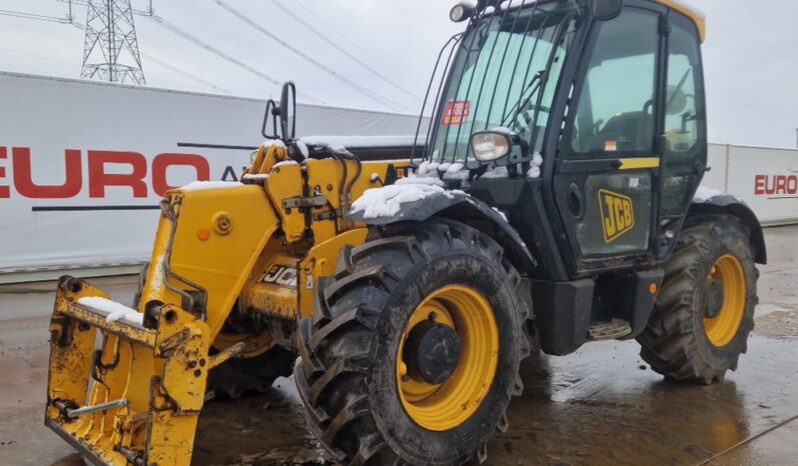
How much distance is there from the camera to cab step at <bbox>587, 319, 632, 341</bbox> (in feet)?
13.5

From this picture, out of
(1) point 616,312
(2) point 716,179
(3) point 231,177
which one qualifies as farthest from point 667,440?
(2) point 716,179

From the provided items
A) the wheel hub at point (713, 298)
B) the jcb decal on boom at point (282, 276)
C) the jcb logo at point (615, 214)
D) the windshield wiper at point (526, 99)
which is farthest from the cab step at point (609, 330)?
the jcb decal on boom at point (282, 276)

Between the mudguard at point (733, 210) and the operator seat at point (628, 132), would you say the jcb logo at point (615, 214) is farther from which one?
the mudguard at point (733, 210)

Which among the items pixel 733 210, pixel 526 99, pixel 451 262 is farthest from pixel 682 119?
pixel 451 262

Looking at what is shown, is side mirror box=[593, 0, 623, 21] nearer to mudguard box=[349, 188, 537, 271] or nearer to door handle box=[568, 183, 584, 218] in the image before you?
door handle box=[568, 183, 584, 218]

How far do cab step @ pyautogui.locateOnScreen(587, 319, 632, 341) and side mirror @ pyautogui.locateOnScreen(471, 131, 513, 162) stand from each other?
A: 1281mm

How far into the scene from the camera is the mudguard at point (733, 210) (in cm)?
505

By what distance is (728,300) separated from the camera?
5383 millimetres

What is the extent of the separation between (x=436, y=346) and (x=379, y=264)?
1.76 feet

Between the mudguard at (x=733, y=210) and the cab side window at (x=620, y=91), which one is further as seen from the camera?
Answer: the mudguard at (x=733, y=210)

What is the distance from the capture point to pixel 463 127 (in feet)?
14.1

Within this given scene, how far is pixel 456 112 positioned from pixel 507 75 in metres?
0.42

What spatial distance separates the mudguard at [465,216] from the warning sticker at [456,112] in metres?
0.85

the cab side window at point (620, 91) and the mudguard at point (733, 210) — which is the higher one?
the cab side window at point (620, 91)
